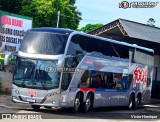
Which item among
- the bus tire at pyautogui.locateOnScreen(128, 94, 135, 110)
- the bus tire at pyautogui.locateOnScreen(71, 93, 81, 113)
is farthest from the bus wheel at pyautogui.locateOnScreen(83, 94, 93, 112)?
the bus tire at pyautogui.locateOnScreen(128, 94, 135, 110)

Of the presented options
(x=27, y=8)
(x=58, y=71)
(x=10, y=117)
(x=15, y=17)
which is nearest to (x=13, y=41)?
(x=15, y=17)

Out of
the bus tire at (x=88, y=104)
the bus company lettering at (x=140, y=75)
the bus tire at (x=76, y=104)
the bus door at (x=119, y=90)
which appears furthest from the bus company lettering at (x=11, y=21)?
the bus tire at (x=76, y=104)

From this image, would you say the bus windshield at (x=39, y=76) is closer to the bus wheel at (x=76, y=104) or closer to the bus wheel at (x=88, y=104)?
the bus wheel at (x=76, y=104)

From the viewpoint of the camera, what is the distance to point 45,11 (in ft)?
167

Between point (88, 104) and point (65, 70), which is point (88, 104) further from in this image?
point (65, 70)

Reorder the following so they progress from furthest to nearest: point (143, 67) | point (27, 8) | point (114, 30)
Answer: point (27, 8)
point (114, 30)
point (143, 67)

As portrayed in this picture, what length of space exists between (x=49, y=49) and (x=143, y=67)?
10.5m

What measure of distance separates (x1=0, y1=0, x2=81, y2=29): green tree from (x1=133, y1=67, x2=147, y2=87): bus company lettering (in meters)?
23.6

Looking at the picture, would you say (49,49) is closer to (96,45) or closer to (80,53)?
(80,53)

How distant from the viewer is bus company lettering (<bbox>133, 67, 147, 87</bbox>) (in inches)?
1006

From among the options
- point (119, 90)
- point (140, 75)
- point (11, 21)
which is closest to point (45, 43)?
point (119, 90)

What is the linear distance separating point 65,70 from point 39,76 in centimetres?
→ 112

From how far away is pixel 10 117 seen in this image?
14938mm

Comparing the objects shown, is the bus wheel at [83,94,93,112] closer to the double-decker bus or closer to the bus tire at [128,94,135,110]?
the double-decker bus
